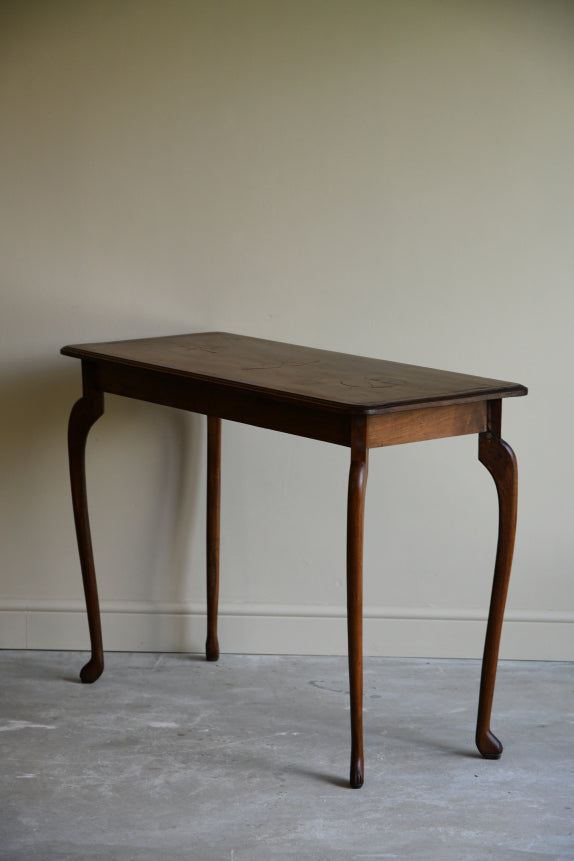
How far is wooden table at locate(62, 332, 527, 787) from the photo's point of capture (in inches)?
86.4

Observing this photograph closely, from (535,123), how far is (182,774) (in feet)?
6.42

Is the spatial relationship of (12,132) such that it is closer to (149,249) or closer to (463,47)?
(149,249)

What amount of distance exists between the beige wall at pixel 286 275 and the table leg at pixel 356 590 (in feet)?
2.77

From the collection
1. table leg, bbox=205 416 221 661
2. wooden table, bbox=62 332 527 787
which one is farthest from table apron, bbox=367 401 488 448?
table leg, bbox=205 416 221 661

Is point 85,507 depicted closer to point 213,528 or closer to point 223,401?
point 213,528

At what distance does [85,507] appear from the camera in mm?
2924

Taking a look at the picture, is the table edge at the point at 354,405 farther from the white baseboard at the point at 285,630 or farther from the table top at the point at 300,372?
the white baseboard at the point at 285,630

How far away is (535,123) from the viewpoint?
296 cm

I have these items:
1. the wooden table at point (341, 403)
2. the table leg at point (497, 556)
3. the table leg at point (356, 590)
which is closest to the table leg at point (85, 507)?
the wooden table at point (341, 403)

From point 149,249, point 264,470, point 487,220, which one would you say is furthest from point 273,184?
point 264,470

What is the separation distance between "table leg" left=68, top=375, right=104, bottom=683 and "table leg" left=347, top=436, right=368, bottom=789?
35.9 inches

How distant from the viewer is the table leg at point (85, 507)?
2.84m

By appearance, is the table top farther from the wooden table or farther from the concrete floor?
the concrete floor

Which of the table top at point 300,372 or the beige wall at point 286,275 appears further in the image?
the beige wall at point 286,275
